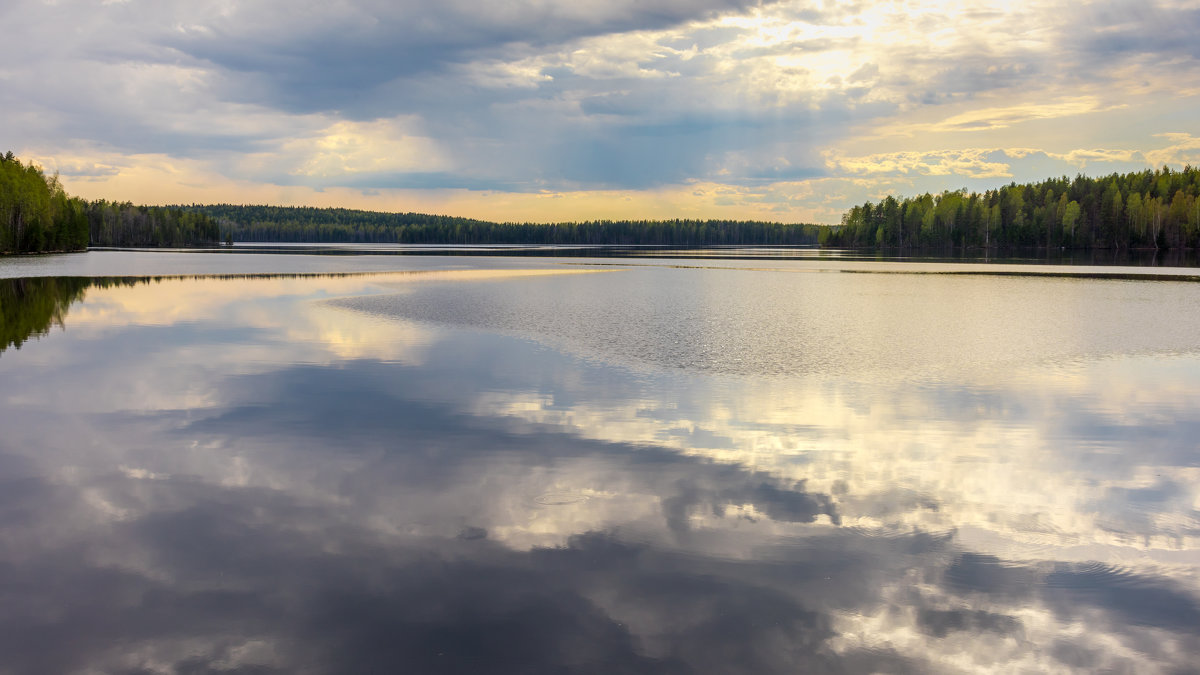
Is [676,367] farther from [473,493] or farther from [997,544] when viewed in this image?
[997,544]

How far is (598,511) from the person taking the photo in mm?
9234

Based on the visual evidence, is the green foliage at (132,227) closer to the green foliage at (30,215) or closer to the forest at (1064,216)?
the green foliage at (30,215)

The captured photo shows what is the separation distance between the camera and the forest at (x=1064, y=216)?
144 meters

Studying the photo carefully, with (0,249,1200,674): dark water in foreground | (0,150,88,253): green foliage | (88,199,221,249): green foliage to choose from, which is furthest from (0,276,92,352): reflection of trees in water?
(88,199,221,249): green foliage

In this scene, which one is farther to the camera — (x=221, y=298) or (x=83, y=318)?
(x=221, y=298)

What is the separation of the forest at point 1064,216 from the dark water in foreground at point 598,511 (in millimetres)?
152150

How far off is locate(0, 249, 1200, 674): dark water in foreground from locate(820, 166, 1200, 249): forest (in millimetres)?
152150

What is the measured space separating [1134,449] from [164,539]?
13.7 meters

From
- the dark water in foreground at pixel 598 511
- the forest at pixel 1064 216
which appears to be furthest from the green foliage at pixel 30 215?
the forest at pixel 1064 216

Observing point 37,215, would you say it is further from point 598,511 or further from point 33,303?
point 598,511

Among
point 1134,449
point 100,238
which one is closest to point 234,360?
point 1134,449

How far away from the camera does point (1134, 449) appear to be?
485 inches

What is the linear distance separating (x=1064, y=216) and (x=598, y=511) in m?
175

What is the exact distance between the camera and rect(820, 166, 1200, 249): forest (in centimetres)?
14450
